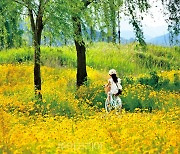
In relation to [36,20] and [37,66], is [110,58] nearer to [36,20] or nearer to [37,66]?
[37,66]

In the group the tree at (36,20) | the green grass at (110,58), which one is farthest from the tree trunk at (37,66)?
the green grass at (110,58)

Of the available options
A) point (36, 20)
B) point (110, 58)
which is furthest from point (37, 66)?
point (110, 58)

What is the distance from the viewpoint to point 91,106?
17031 millimetres

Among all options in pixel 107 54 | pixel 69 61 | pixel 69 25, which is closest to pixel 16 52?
pixel 69 61

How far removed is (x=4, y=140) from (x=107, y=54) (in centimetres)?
2376

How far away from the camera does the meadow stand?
7.52 metres

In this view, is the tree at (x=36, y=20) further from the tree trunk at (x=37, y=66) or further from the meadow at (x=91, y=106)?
the meadow at (x=91, y=106)

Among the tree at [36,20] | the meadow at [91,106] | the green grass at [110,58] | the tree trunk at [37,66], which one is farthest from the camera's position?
the green grass at [110,58]

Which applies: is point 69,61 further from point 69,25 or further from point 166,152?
point 166,152

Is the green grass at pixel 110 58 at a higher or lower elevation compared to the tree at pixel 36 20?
lower

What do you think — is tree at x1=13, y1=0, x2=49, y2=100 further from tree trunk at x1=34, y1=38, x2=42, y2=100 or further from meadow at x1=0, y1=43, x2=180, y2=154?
meadow at x1=0, y1=43, x2=180, y2=154

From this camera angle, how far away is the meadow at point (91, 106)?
296 inches

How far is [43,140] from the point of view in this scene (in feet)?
24.8

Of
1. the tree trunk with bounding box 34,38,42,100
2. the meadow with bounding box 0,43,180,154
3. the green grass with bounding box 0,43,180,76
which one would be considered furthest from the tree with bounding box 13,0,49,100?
the green grass with bounding box 0,43,180,76
